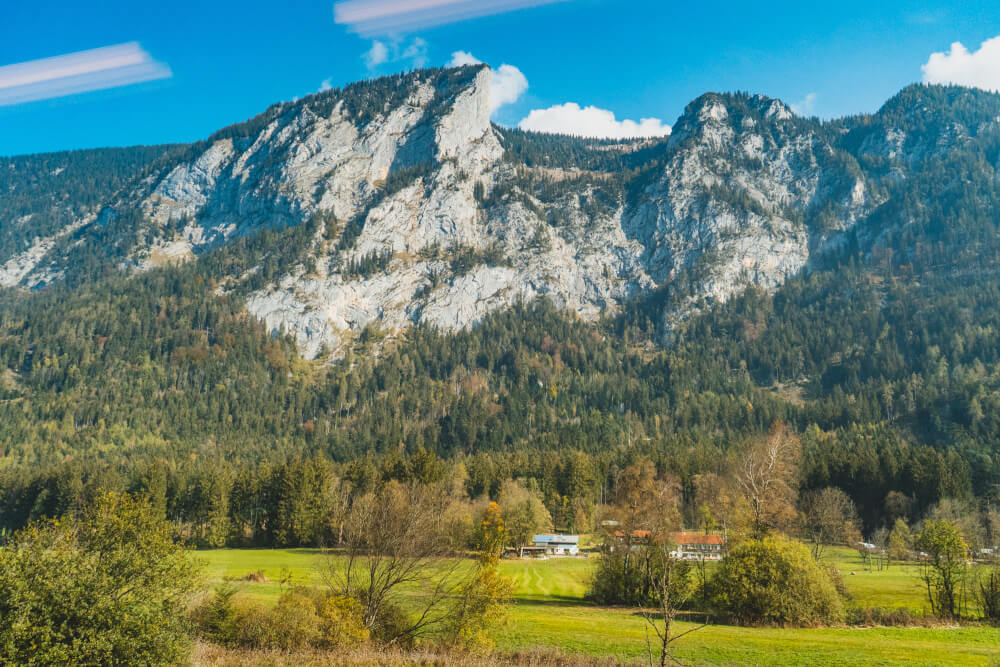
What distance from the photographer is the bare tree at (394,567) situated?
2859 cm

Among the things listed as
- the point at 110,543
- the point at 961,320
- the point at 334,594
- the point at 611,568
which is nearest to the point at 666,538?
the point at 611,568

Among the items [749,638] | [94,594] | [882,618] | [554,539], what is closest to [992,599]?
[882,618]

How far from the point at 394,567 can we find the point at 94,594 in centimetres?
1273

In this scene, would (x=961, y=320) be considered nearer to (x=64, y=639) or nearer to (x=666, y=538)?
(x=666, y=538)

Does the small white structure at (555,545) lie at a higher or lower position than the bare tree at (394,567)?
lower

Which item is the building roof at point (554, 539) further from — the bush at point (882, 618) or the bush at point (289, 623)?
the bush at point (289, 623)

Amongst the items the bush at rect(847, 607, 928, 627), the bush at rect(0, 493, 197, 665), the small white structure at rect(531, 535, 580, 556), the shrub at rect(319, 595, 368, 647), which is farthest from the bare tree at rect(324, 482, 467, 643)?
the small white structure at rect(531, 535, 580, 556)

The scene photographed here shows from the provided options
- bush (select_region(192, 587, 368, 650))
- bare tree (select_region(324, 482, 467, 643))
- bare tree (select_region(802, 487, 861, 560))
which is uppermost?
bare tree (select_region(324, 482, 467, 643))

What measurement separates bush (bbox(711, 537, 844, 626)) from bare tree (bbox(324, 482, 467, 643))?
74.9 ft

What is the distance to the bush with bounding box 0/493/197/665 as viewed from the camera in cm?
1908

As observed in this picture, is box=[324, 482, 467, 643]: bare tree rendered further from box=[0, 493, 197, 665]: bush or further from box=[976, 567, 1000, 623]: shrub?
box=[976, 567, 1000, 623]: shrub

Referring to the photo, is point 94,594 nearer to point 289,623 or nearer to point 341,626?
point 289,623

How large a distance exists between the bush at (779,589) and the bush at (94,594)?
117 feet

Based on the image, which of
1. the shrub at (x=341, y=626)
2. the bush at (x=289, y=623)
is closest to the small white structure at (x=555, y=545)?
the bush at (x=289, y=623)
